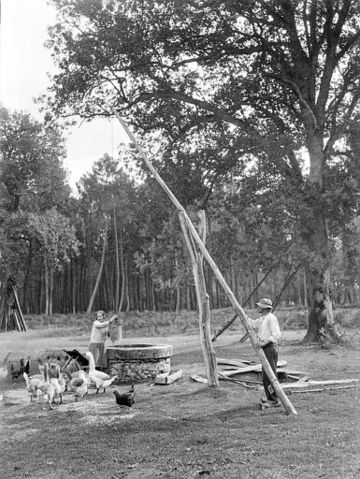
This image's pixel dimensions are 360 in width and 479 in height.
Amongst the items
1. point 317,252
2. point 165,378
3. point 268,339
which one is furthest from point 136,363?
point 317,252

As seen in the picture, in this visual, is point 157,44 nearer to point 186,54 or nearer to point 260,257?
point 186,54

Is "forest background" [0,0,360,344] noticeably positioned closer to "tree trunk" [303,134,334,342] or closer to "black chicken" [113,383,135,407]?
"tree trunk" [303,134,334,342]

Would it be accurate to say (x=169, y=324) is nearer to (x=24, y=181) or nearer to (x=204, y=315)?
(x=24, y=181)

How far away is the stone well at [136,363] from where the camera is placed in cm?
1415

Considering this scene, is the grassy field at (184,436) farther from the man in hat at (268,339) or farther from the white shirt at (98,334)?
the white shirt at (98,334)

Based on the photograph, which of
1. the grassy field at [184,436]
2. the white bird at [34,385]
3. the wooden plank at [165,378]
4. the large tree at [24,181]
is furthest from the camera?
the large tree at [24,181]

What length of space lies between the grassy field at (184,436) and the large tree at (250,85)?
9.39m

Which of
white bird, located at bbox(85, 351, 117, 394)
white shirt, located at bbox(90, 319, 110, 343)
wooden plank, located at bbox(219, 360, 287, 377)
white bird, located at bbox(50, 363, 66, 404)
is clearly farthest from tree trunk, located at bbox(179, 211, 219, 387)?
white shirt, located at bbox(90, 319, 110, 343)

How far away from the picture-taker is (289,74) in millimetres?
21562

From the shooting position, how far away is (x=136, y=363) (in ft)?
46.7

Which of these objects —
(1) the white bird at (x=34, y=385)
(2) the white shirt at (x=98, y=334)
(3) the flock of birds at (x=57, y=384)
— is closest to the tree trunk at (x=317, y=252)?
(2) the white shirt at (x=98, y=334)

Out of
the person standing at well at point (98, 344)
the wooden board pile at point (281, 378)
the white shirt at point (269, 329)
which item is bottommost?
the wooden board pile at point (281, 378)

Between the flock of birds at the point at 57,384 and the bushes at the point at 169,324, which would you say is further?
the bushes at the point at 169,324

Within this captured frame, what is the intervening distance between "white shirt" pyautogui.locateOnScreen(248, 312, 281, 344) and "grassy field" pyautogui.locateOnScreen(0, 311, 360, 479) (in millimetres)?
1238
